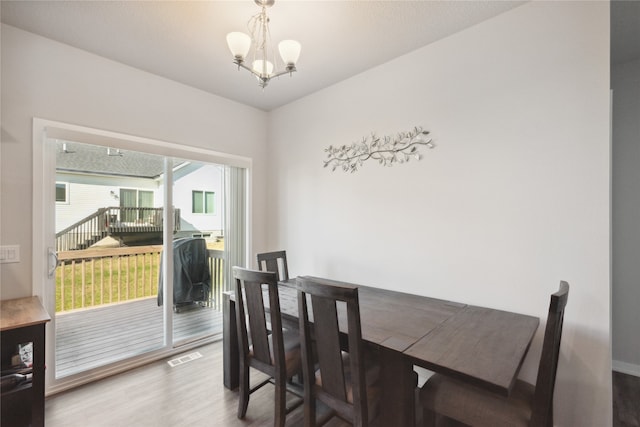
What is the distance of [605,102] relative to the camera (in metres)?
1.66

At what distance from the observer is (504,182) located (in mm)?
2006

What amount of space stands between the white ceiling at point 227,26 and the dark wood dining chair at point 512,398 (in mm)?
1993

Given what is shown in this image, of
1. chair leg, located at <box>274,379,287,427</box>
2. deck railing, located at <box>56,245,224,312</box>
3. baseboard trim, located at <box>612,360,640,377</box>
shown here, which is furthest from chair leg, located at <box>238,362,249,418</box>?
baseboard trim, located at <box>612,360,640,377</box>

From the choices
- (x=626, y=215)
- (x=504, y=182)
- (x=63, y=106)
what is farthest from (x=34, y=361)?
(x=626, y=215)

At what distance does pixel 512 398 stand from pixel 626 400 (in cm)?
162

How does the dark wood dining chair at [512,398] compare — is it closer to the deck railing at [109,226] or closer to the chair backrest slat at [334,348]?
the chair backrest slat at [334,348]

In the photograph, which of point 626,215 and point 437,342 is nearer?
point 437,342

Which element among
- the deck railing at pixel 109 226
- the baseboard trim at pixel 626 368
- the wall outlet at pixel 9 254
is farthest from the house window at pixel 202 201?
the baseboard trim at pixel 626 368

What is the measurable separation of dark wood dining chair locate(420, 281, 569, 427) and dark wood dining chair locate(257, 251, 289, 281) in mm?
1777

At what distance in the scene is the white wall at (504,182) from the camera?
1.70 meters

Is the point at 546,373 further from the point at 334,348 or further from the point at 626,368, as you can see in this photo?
the point at 626,368

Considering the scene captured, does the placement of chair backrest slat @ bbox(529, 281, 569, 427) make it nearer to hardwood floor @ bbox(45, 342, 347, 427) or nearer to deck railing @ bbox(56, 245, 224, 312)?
hardwood floor @ bbox(45, 342, 347, 427)

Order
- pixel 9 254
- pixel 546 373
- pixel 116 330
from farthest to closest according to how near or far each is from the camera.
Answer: pixel 116 330 → pixel 9 254 → pixel 546 373

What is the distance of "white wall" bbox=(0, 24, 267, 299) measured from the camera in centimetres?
212
